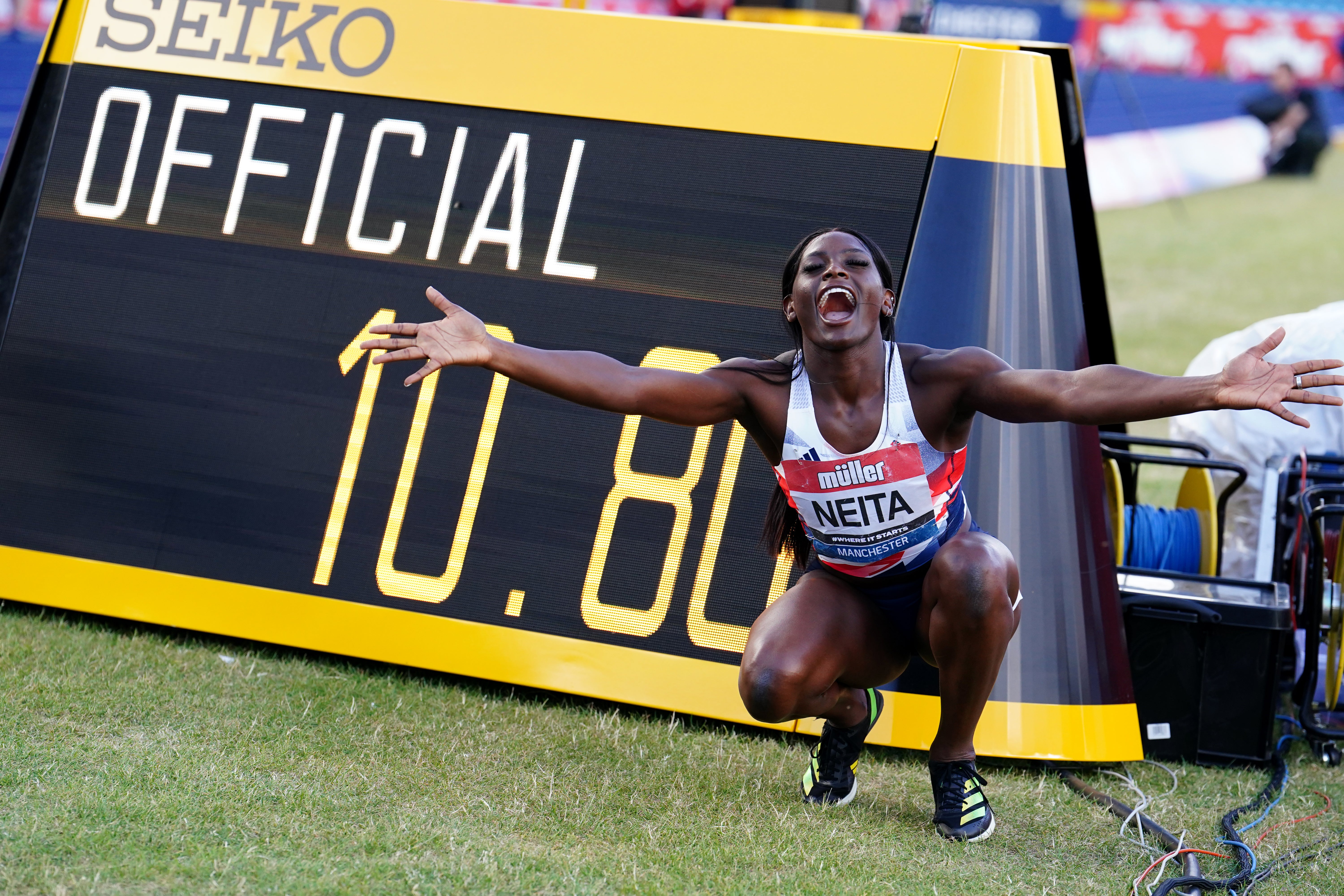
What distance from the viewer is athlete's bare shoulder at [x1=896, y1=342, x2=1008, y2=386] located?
11.2ft

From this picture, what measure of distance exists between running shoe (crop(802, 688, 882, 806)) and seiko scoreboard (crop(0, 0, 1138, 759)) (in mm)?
355

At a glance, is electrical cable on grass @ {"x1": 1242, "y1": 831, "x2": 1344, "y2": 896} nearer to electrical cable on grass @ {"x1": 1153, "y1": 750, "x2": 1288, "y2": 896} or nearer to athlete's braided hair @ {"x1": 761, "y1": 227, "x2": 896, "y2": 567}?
electrical cable on grass @ {"x1": 1153, "y1": 750, "x2": 1288, "y2": 896}

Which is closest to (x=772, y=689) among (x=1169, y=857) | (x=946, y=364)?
(x=946, y=364)

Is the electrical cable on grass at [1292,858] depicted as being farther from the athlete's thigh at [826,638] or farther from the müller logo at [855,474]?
the müller logo at [855,474]

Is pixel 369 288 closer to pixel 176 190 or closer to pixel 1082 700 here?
pixel 176 190

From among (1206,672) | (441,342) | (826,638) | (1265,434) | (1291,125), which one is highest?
(1291,125)

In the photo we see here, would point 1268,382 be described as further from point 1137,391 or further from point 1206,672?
point 1206,672

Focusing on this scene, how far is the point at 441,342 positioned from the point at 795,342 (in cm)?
103

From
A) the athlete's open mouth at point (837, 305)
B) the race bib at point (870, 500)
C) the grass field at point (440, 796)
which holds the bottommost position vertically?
the grass field at point (440, 796)

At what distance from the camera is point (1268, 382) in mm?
2961

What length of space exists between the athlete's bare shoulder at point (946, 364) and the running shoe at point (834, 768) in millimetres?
941

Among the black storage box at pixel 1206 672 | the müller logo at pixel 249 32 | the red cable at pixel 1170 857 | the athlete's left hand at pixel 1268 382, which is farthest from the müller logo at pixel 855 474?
the müller logo at pixel 249 32

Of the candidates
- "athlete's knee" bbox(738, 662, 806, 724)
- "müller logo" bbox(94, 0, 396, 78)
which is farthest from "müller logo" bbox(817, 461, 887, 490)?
"müller logo" bbox(94, 0, 396, 78)

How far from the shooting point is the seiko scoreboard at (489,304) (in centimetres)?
415
